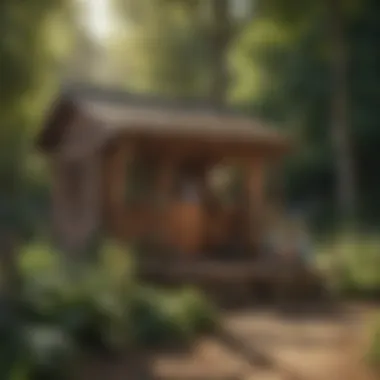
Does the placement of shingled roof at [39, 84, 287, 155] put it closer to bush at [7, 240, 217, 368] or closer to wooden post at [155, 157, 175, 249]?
wooden post at [155, 157, 175, 249]

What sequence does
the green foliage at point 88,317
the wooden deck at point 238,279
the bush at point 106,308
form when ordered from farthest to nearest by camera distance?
A: the wooden deck at point 238,279
the bush at point 106,308
the green foliage at point 88,317

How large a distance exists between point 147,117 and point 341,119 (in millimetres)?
6505

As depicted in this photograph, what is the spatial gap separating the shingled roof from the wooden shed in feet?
0.06

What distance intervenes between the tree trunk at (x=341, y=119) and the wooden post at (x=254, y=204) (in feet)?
12.4

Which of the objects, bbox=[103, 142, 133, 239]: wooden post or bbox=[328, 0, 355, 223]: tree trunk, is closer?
bbox=[103, 142, 133, 239]: wooden post

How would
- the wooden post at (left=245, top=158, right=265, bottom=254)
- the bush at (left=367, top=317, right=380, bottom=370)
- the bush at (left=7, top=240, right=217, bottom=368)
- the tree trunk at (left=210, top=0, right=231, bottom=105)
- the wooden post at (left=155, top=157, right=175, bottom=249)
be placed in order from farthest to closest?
the tree trunk at (left=210, top=0, right=231, bottom=105) < the wooden post at (left=245, top=158, right=265, bottom=254) < the wooden post at (left=155, top=157, right=175, bottom=249) < the bush at (left=7, top=240, right=217, bottom=368) < the bush at (left=367, top=317, right=380, bottom=370)

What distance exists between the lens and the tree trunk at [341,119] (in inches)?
705

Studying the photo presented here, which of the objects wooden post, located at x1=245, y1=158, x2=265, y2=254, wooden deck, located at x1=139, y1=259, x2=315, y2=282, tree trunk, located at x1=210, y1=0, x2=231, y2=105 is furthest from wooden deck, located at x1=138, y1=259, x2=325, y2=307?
tree trunk, located at x1=210, y1=0, x2=231, y2=105

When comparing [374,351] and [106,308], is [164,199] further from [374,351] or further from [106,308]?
[374,351]

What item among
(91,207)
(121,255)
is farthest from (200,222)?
(121,255)

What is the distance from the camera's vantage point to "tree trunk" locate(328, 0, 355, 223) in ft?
58.7

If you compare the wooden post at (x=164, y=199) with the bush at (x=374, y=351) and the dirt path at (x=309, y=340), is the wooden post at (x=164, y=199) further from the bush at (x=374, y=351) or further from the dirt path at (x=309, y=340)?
the bush at (x=374, y=351)

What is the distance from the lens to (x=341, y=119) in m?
18.2

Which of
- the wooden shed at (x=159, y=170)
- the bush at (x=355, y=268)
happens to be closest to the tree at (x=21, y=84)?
the wooden shed at (x=159, y=170)
